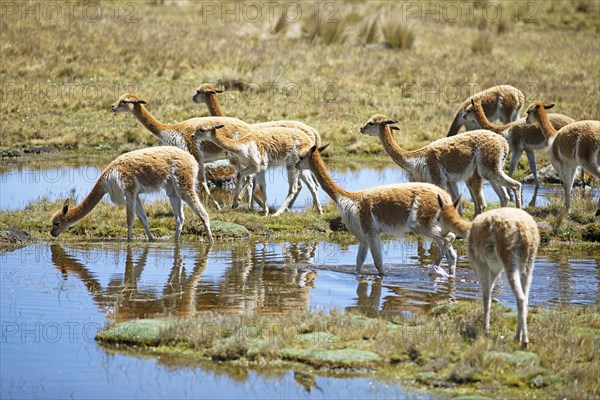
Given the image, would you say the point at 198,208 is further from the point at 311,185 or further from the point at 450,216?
the point at 450,216

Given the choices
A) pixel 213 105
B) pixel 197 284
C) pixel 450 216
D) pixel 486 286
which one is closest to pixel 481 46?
pixel 213 105

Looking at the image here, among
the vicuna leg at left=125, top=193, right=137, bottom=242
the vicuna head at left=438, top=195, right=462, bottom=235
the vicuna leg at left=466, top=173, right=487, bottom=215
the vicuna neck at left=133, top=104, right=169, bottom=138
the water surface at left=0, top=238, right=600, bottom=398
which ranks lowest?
the water surface at left=0, top=238, right=600, bottom=398

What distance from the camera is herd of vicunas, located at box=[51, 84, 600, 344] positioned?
10.0 m

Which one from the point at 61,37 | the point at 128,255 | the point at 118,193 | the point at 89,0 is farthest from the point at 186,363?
the point at 89,0

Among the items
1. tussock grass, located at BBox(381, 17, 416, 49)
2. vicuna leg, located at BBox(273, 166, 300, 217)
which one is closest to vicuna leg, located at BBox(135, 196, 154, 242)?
vicuna leg, located at BBox(273, 166, 300, 217)

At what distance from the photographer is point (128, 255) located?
14234 millimetres

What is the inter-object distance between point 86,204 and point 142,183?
95 cm

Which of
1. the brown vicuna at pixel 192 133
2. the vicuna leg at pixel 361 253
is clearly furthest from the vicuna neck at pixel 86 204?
the vicuna leg at pixel 361 253

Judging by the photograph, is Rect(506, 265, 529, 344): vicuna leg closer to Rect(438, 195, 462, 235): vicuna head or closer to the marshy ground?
the marshy ground

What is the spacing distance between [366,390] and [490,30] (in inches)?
1402

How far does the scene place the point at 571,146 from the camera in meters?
16.5

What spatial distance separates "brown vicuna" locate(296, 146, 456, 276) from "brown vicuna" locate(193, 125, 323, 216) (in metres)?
3.98

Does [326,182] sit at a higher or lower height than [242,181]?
higher

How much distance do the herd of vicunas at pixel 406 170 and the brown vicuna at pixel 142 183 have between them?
0.6 inches
